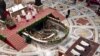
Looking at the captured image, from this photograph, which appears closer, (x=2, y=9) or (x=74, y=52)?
(x=74, y=52)

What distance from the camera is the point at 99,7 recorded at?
9.33 meters

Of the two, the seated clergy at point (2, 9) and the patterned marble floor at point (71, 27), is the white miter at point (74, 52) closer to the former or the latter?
the patterned marble floor at point (71, 27)

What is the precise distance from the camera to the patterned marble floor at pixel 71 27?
7047mm

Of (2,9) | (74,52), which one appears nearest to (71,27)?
(74,52)

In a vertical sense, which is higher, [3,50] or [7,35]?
[7,35]

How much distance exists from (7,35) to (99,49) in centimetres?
330

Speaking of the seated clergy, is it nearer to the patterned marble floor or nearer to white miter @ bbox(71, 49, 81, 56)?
the patterned marble floor

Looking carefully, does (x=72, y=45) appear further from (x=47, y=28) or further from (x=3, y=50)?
(x=3, y=50)

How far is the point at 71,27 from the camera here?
832 cm

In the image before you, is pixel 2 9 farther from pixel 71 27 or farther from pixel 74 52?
pixel 74 52

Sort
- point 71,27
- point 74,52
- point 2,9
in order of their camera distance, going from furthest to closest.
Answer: point 71,27
point 2,9
point 74,52

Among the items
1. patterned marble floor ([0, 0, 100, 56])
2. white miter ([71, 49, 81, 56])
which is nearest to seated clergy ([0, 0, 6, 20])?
patterned marble floor ([0, 0, 100, 56])

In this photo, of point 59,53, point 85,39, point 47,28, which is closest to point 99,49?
point 85,39

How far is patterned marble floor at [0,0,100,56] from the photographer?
277 inches
